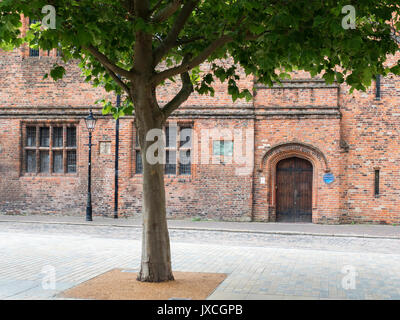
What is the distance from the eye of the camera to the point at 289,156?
19.8 m

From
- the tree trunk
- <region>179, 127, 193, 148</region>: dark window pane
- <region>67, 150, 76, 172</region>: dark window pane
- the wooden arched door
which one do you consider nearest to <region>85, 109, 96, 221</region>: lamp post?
<region>67, 150, 76, 172</region>: dark window pane

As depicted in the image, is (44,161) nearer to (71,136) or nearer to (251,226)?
(71,136)

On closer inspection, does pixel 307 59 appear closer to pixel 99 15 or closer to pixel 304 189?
pixel 99 15

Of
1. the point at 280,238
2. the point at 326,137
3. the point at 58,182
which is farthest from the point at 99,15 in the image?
the point at 58,182

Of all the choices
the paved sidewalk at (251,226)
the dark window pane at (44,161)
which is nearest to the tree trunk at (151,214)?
the paved sidewalk at (251,226)

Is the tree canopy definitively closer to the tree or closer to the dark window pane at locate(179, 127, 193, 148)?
the tree

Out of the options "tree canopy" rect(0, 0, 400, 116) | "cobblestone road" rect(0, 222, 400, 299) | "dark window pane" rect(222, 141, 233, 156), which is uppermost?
"tree canopy" rect(0, 0, 400, 116)

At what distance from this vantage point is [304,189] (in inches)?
782

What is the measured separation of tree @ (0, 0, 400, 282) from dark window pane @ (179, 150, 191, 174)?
37.5ft

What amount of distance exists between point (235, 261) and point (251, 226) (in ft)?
25.7

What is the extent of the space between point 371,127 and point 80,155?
12.2 meters

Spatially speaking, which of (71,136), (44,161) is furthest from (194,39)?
(44,161)

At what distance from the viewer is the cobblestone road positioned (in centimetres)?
770

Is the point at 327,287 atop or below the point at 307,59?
below
